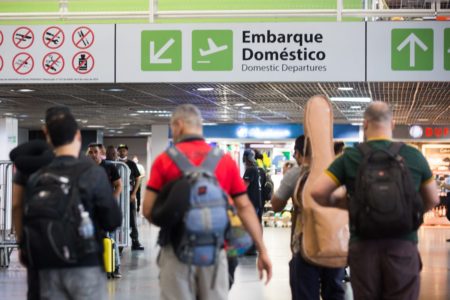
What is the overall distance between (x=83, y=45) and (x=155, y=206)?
260 inches

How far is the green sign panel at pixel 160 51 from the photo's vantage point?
1048cm

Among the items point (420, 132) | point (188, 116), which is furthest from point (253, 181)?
point (420, 132)

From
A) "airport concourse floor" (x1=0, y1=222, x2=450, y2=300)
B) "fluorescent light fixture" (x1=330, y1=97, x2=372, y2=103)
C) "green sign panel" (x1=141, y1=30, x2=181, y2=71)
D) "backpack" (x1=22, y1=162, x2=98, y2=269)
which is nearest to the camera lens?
"backpack" (x1=22, y1=162, x2=98, y2=269)

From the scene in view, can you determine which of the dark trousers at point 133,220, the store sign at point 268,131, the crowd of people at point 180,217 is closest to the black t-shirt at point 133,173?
the dark trousers at point 133,220

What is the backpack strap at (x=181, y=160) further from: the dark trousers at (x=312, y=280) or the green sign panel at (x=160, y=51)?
the green sign panel at (x=160, y=51)

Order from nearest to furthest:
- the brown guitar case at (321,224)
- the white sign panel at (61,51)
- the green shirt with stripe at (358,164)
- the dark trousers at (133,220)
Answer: the green shirt with stripe at (358,164) → the brown guitar case at (321,224) → the white sign panel at (61,51) → the dark trousers at (133,220)

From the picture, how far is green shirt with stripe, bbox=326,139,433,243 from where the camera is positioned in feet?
15.7

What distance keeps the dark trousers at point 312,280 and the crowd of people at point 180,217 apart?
1220mm

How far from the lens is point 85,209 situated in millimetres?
4305

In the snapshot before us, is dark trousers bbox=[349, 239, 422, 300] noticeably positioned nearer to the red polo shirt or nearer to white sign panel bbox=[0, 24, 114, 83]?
the red polo shirt

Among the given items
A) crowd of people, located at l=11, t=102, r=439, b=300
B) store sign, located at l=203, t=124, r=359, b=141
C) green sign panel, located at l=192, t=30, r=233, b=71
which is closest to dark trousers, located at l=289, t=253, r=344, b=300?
crowd of people, located at l=11, t=102, r=439, b=300

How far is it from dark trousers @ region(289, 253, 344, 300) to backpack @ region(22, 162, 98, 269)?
223cm

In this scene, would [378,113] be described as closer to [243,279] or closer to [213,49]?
[213,49]

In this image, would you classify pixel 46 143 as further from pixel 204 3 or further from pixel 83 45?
pixel 204 3
